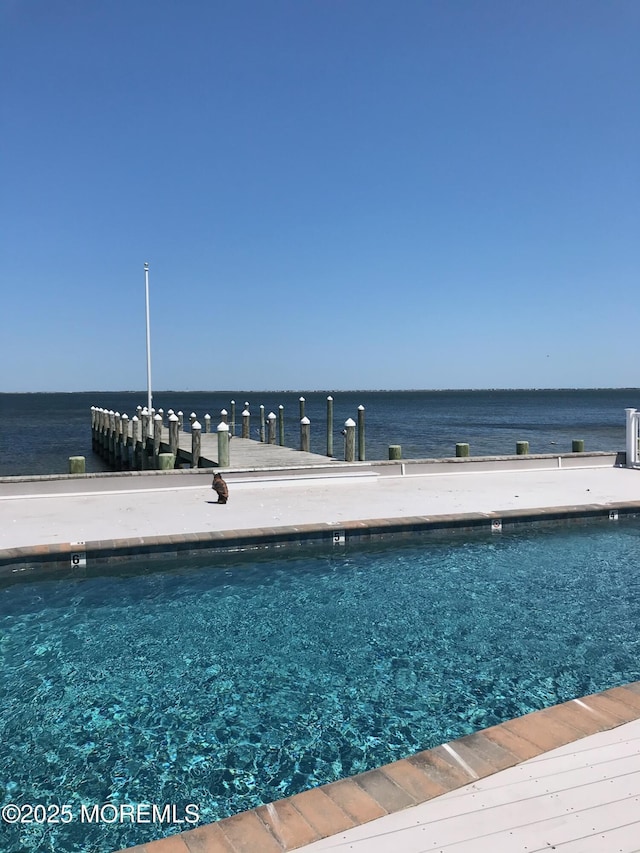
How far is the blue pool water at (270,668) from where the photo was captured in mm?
3307

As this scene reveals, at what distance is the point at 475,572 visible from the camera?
22.2ft

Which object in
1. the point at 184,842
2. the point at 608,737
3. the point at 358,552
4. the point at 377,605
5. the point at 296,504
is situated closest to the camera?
the point at 184,842

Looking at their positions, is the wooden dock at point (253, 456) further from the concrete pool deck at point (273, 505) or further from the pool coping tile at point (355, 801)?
the pool coping tile at point (355, 801)

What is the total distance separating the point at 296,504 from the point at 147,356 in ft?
47.7

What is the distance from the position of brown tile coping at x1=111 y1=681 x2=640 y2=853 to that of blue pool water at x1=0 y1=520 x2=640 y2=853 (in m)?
0.52

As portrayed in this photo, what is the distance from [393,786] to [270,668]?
1.92 m

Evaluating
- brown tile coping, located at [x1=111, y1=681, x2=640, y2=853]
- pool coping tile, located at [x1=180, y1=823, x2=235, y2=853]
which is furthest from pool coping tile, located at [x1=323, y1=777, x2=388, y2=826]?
pool coping tile, located at [x1=180, y1=823, x2=235, y2=853]

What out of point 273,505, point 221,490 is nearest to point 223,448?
point 221,490

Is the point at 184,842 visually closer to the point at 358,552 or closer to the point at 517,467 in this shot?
the point at 358,552

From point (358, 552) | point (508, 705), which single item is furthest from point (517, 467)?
point (508, 705)

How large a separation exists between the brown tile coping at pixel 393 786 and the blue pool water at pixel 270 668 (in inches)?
20.4

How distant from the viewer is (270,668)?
453cm

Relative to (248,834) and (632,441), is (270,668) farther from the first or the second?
(632,441)

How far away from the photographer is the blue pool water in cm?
331
